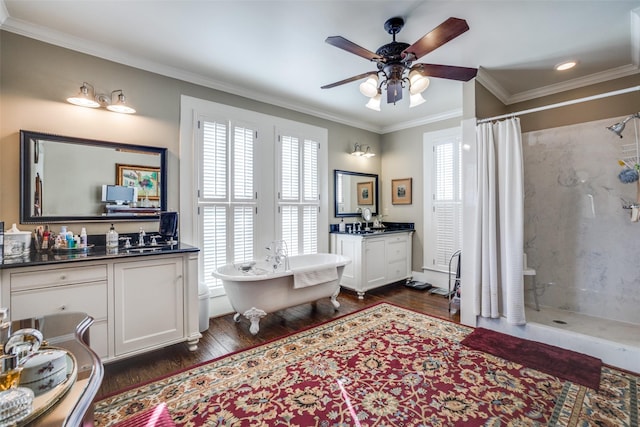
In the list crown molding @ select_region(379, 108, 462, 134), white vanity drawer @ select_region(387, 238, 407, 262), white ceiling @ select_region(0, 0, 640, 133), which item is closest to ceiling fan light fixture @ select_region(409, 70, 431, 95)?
white ceiling @ select_region(0, 0, 640, 133)

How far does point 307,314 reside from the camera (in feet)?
11.0

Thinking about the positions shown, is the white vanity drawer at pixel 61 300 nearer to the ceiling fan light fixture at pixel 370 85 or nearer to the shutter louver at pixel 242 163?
the shutter louver at pixel 242 163

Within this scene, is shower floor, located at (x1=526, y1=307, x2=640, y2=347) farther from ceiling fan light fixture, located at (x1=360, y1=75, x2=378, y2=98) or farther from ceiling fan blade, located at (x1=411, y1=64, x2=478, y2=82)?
ceiling fan light fixture, located at (x1=360, y1=75, x2=378, y2=98)

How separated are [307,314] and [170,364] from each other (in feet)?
4.96

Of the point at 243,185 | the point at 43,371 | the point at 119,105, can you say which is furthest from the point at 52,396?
the point at 243,185

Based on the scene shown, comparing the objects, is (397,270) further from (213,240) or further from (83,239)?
(83,239)

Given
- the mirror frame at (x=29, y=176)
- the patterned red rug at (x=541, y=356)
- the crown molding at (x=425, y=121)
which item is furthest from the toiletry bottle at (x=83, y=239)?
the crown molding at (x=425, y=121)

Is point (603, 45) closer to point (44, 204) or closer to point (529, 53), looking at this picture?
point (529, 53)

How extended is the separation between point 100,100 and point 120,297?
1.73 metres

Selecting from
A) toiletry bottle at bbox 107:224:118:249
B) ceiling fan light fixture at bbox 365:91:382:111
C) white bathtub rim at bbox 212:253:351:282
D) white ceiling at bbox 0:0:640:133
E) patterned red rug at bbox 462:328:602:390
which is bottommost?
patterned red rug at bbox 462:328:602:390

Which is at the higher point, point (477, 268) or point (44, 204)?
point (44, 204)

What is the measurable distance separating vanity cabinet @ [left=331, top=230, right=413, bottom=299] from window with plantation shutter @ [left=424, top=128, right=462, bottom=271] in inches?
17.0

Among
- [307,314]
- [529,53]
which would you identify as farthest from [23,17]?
[529,53]

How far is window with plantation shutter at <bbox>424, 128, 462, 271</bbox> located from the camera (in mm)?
4180
